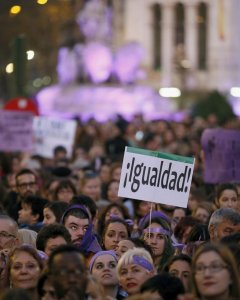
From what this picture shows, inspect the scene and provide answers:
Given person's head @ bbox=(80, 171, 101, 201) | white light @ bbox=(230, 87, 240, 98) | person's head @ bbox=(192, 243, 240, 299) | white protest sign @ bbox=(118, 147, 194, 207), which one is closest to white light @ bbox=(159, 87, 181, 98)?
white light @ bbox=(230, 87, 240, 98)

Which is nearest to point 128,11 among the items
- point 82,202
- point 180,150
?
point 180,150

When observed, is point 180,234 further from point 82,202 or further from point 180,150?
point 180,150

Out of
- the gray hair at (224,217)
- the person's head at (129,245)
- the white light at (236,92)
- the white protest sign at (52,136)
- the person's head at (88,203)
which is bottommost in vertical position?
the person's head at (129,245)

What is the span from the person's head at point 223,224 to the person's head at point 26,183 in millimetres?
4745

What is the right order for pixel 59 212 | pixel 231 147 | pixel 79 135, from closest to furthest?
1. pixel 59 212
2. pixel 231 147
3. pixel 79 135

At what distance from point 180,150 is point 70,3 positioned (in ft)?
143

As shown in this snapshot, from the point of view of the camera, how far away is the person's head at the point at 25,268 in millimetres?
10727

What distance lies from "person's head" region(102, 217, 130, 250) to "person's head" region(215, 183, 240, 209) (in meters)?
1.73

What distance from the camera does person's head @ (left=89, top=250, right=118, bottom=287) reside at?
37.2 feet

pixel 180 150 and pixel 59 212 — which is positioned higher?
pixel 180 150

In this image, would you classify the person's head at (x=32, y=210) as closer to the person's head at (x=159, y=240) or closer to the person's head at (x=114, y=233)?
the person's head at (x=114, y=233)

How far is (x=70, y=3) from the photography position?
68.3 m

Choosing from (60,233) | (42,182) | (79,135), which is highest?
(79,135)

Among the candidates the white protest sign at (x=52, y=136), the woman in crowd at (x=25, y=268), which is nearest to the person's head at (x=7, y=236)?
the woman in crowd at (x=25, y=268)
